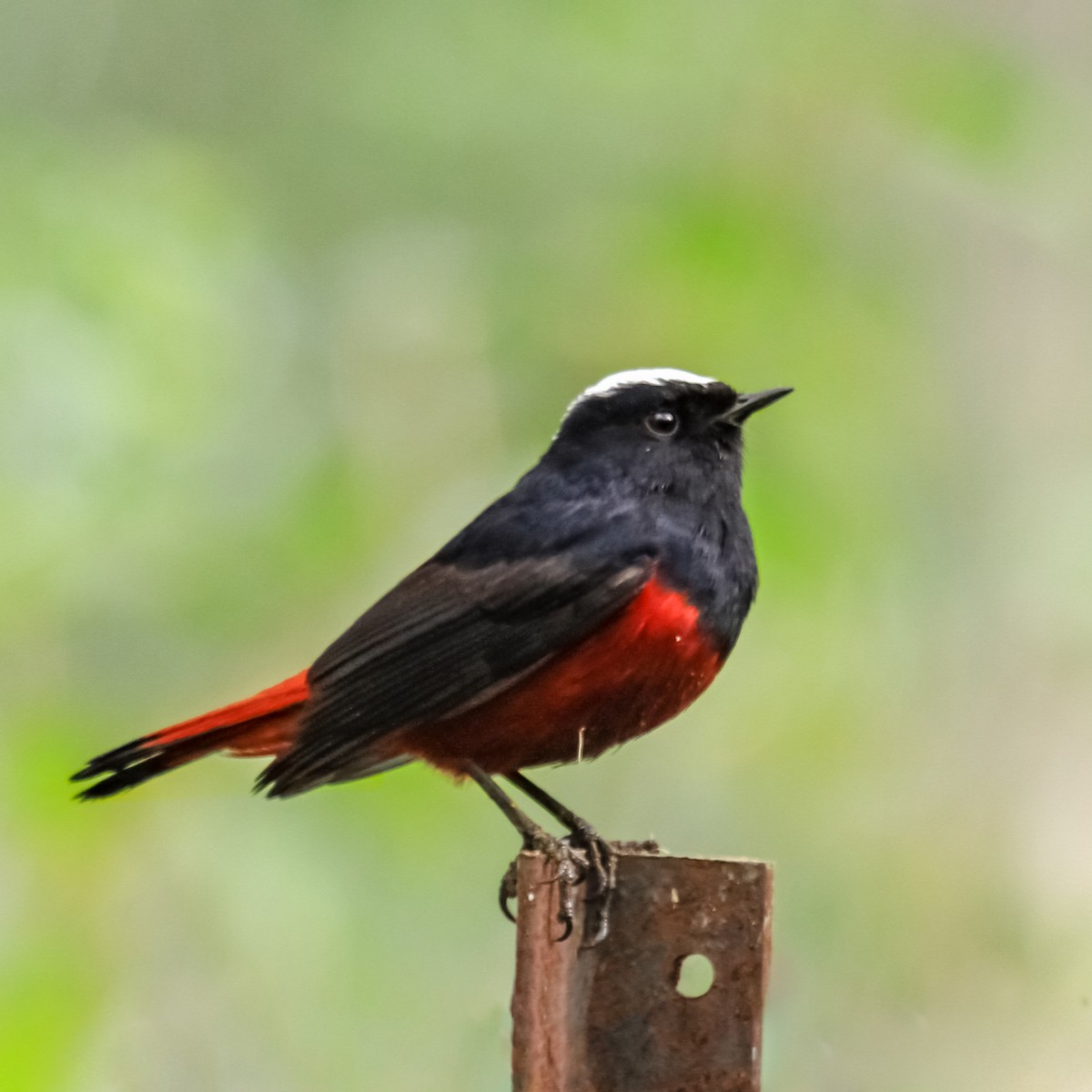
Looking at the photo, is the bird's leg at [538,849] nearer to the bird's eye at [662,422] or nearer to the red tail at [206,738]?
the red tail at [206,738]

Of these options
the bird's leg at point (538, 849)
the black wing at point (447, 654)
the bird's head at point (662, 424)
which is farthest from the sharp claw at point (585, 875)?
the bird's head at point (662, 424)

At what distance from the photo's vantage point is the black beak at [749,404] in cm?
317

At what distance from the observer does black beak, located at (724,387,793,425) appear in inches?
125

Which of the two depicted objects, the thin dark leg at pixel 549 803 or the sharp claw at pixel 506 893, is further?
the sharp claw at pixel 506 893

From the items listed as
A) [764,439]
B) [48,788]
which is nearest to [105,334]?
[48,788]

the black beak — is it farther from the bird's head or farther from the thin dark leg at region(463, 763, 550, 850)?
the thin dark leg at region(463, 763, 550, 850)

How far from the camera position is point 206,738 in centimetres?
317

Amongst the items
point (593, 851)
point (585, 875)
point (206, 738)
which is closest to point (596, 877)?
point (585, 875)

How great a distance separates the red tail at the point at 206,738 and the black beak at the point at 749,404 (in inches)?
37.8


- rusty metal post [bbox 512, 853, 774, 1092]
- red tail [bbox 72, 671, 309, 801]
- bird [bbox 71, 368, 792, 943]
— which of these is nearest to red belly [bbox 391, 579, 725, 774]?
bird [bbox 71, 368, 792, 943]

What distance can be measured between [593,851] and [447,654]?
1.62ft

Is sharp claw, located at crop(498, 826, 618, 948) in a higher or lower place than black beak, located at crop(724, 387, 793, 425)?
lower

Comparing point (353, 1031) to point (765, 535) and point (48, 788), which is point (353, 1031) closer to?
point (48, 788)

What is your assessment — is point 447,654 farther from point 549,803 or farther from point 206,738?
point 206,738
